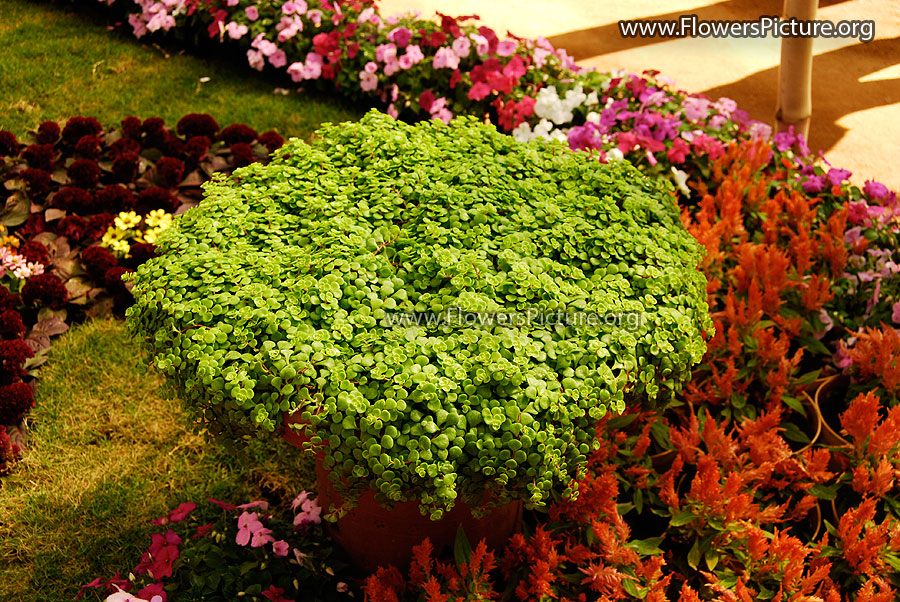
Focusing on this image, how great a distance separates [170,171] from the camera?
4102 millimetres

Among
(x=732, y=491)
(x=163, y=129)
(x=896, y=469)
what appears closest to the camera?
(x=732, y=491)

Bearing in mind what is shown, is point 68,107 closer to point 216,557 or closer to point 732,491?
point 216,557

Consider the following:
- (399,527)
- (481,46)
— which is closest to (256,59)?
(481,46)

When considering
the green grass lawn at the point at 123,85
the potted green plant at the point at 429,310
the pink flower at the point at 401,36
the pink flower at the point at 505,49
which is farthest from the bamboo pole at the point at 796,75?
the green grass lawn at the point at 123,85

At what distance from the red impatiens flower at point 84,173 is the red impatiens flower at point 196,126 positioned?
0.52m

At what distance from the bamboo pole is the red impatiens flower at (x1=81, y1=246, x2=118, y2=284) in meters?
3.45

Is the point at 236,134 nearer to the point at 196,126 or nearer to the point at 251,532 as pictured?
the point at 196,126

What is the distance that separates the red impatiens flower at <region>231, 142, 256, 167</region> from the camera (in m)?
4.13

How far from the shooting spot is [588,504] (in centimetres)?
249

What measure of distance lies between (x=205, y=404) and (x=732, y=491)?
5.02 ft

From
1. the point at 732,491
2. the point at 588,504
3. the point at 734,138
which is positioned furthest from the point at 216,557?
the point at 734,138

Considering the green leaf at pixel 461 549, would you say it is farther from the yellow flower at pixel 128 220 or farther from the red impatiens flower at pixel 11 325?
the yellow flower at pixel 128 220

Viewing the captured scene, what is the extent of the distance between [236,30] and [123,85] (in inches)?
33.2

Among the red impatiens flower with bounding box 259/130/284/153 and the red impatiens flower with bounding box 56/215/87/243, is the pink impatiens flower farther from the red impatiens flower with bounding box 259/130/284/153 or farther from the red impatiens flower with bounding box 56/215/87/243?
the red impatiens flower with bounding box 259/130/284/153
